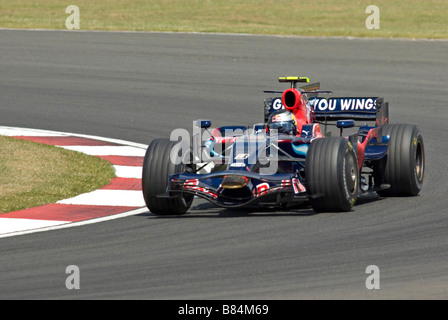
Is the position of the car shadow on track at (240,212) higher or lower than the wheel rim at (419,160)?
lower

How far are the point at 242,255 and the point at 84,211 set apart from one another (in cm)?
242

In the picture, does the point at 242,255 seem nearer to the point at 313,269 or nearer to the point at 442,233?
the point at 313,269

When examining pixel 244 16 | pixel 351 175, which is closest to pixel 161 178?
pixel 351 175

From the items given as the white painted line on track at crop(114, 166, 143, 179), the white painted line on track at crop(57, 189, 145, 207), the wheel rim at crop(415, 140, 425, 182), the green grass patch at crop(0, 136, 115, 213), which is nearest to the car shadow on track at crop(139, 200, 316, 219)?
the white painted line on track at crop(57, 189, 145, 207)

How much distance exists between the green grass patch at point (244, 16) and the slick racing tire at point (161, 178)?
14.7m

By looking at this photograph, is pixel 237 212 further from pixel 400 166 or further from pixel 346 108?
pixel 346 108

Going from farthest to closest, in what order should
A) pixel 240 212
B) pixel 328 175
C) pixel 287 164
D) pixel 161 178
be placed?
pixel 287 164 → pixel 240 212 → pixel 161 178 → pixel 328 175

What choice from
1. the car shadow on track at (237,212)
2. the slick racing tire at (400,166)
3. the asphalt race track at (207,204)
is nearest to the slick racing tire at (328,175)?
the asphalt race track at (207,204)

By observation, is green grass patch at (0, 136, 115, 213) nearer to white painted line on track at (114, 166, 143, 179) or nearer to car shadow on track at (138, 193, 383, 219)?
white painted line on track at (114, 166, 143, 179)

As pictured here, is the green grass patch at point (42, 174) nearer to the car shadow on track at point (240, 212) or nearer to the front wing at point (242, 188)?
the car shadow on track at point (240, 212)

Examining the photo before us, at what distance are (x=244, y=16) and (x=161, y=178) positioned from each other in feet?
63.0

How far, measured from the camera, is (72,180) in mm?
11016

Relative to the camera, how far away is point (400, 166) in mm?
10133

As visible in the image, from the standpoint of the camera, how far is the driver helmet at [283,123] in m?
9.96
